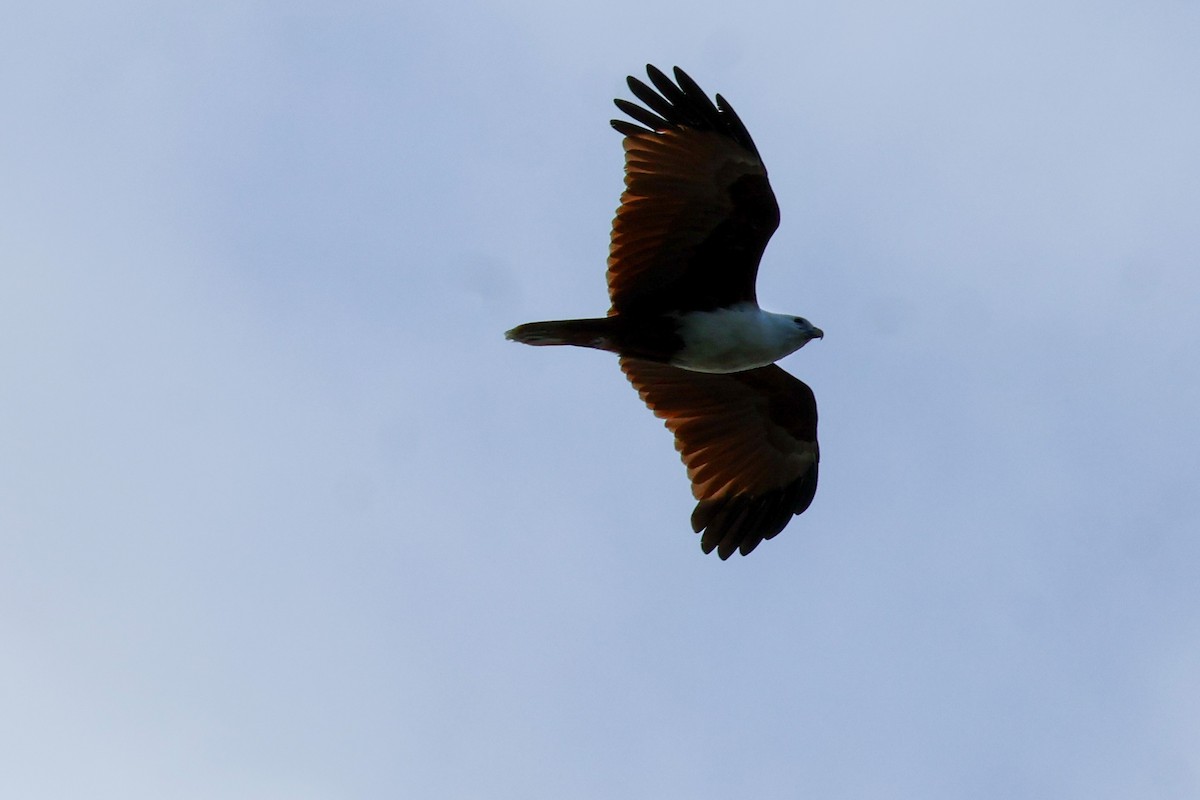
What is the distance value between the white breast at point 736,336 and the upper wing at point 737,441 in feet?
3.63

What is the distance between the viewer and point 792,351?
13422mm

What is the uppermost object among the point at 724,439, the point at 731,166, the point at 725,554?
the point at 731,166

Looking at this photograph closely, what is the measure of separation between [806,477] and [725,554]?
1.01m

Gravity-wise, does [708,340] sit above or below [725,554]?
above

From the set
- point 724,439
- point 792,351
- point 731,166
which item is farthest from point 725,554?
point 731,166

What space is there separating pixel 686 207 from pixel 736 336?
106cm

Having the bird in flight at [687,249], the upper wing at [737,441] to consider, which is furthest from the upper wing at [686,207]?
the upper wing at [737,441]

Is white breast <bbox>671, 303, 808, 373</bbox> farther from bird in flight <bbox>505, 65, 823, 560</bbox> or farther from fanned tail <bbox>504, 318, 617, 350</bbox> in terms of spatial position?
fanned tail <bbox>504, 318, 617, 350</bbox>

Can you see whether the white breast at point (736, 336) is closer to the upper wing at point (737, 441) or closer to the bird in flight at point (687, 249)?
the bird in flight at point (687, 249)

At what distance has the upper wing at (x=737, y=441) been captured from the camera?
1456 centimetres

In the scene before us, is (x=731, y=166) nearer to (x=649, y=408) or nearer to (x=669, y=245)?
(x=669, y=245)

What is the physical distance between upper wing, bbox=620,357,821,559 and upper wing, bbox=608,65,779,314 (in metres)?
1.22

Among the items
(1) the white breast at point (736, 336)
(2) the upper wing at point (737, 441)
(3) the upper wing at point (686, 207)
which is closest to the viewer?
(3) the upper wing at point (686, 207)

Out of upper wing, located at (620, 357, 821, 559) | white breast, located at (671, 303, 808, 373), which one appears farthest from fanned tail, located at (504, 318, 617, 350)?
upper wing, located at (620, 357, 821, 559)
